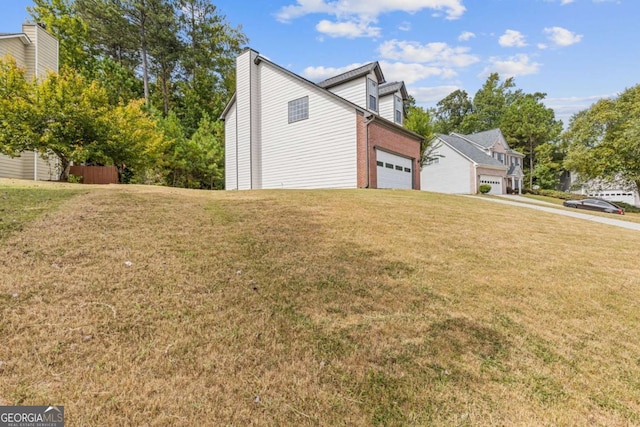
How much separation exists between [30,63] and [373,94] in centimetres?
1803

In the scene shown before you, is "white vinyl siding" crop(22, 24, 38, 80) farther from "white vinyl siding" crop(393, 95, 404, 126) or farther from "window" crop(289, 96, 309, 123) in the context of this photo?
"white vinyl siding" crop(393, 95, 404, 126)

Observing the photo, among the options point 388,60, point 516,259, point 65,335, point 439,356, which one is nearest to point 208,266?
point 65,335

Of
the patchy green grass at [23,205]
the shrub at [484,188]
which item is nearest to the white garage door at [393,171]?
the patchy green grass at [23,205]

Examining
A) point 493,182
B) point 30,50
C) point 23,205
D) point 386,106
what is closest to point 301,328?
point 23,205

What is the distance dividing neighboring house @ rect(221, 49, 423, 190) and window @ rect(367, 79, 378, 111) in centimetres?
5

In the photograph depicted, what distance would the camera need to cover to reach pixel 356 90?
17797 mm

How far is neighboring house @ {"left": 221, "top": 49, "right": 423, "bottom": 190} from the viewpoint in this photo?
50.4 ft

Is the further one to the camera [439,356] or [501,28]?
[501,28]

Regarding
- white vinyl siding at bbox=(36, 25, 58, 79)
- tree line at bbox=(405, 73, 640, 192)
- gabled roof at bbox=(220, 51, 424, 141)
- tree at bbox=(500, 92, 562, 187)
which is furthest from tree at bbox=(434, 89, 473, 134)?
white vinyl siding at bbox=(36, 25, 58, 79)

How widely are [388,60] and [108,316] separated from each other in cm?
2186

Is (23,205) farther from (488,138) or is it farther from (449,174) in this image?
(488,138)

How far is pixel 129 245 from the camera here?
4812 mm

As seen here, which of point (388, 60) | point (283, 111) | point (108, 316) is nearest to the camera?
point (108, 316)

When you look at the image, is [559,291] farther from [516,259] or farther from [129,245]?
[129,245]
